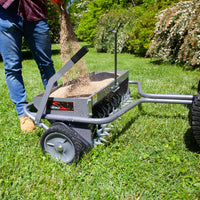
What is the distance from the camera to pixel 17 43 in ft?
7.59

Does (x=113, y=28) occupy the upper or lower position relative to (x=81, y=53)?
lower

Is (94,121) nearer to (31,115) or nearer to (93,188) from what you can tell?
(93,188)

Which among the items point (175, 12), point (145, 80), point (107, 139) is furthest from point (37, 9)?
point (175, 12)

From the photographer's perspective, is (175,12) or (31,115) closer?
(31,115)

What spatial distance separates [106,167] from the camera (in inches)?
71.8

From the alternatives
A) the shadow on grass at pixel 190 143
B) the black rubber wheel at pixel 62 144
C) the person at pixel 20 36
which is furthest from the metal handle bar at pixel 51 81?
the shadow on grass at pixel 190 143

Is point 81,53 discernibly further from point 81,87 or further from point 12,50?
point 12,50

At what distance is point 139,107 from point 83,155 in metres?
1.35

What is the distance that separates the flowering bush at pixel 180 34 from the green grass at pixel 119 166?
9.71 ft

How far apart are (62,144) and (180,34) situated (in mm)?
4694

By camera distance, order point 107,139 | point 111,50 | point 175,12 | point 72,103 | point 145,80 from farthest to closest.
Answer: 1. point 111,50
2. point 175,12
3. point 145,80
4. point 107,139
5. point 72,103

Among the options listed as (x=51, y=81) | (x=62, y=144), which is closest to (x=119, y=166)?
(x=62, y=144)

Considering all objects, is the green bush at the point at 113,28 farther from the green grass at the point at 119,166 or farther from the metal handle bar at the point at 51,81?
the metal handle bar at the point at 51,81

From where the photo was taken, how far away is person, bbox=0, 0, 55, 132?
2150 mm
